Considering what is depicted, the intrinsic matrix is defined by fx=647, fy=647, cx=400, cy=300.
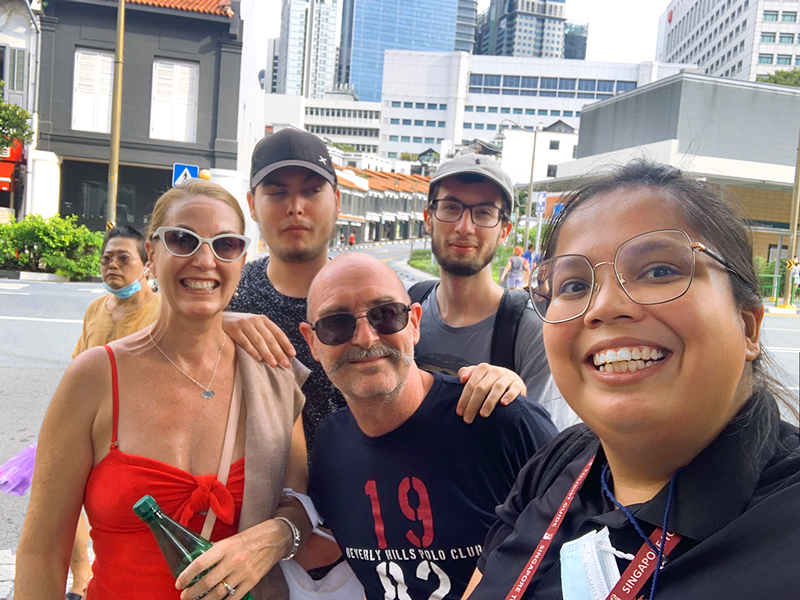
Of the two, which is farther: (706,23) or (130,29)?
(706,23)

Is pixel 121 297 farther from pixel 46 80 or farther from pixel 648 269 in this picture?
pixel 46 80

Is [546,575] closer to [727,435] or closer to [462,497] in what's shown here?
[727,435]

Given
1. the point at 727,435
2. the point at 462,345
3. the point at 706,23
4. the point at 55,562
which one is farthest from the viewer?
the point at 706,23

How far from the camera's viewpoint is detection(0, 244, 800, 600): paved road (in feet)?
6.55

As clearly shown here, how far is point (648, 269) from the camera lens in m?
1.27

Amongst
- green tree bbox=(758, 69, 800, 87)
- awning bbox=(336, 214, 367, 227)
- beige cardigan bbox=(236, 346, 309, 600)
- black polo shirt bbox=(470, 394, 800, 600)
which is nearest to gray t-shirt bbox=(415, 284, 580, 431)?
beige cardigan bbox=(236, 346, 309, 600)

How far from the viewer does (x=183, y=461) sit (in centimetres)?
207

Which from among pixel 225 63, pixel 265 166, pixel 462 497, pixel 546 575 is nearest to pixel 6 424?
pixel 265 166

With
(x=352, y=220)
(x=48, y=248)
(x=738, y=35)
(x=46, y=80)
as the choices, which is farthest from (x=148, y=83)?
(x=738, y=35)

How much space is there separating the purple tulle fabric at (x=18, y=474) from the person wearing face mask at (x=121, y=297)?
1.35 m

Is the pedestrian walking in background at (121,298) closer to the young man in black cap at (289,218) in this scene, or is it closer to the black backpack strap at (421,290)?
the young man in black cap at (289,218)

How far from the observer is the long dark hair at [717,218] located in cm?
129

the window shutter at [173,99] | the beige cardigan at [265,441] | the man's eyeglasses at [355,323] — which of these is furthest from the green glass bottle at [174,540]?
the window shutter at [173,99]

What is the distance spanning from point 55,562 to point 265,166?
1.75 meters
